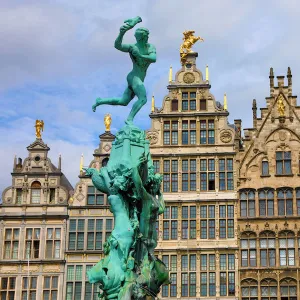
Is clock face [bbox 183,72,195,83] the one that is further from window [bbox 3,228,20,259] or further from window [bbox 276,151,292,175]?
window [bbox 3,228,20,259]

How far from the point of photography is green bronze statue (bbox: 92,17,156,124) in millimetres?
23466

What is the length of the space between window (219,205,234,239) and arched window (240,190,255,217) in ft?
2.11

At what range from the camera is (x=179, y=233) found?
44219 mm

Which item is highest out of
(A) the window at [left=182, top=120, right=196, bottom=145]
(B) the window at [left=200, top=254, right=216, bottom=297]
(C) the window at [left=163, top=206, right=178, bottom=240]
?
(A) the window at [left=182, top=120, right=196, bottom=145]

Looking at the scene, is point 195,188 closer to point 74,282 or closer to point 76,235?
point 76,235

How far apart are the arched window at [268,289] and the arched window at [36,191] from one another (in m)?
14.1

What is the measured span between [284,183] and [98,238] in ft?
37.1

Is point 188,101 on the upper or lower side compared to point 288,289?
upper

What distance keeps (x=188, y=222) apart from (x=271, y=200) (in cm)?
496

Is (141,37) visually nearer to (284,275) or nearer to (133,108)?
(133,108)

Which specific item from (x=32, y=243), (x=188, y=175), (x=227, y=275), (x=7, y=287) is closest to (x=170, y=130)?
Answer: (x=188, y=175)

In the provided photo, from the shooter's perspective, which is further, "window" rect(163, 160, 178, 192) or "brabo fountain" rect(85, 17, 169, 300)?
"window" rect(163, 160, 178, 192)

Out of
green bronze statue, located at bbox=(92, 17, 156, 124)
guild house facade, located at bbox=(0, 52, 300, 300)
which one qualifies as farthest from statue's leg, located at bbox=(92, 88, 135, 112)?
guild house facade, located at bbox=(0, 52, 300, 300)

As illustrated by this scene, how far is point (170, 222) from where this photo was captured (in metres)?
44.5
